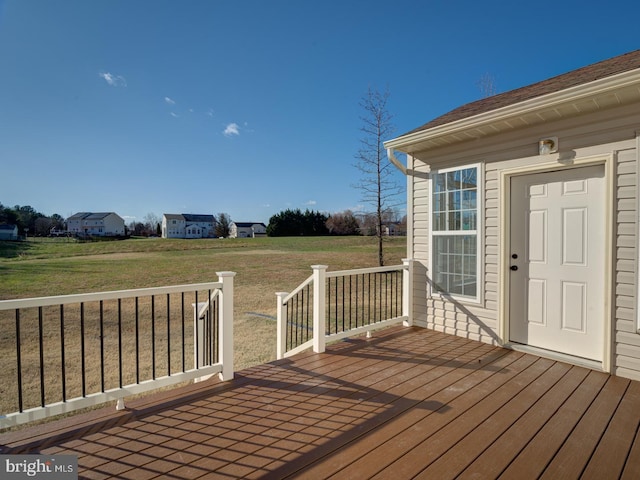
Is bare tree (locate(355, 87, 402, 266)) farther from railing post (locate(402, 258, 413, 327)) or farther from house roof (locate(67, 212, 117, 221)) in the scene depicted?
house roof (locate(67, 212, 117, 221))

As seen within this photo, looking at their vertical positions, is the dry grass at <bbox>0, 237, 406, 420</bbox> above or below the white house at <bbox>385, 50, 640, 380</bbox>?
below

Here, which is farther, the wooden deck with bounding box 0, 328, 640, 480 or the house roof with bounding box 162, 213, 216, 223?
the house roof with bounding box 162, 213, 216, 223

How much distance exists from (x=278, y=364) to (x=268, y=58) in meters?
8.12

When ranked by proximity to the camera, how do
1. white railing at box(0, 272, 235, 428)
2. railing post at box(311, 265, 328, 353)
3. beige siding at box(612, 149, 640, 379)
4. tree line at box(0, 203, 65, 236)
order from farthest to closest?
tree line at box(0, 203, 65, 236), railing post at box(311, 265, 328, 353), beige siding at box(612, 149, 640, 379), white railing at box(0, 272, 235, 428)

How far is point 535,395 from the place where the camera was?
7.90ft

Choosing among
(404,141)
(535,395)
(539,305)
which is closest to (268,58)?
(404,141)

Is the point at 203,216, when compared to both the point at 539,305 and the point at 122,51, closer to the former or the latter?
the point at 122,51

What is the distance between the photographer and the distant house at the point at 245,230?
214 ft

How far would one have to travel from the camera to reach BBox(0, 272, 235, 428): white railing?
201 cm

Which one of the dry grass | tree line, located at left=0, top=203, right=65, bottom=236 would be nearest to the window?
the dry grass

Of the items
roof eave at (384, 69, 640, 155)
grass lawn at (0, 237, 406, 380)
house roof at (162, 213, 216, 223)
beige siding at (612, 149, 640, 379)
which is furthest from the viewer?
house roof at (162, 213, 216, 223)

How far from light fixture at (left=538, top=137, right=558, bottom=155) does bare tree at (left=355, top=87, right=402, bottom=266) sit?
8.67m

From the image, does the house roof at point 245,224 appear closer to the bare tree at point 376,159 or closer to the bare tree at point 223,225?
the bare tree at point 223,225

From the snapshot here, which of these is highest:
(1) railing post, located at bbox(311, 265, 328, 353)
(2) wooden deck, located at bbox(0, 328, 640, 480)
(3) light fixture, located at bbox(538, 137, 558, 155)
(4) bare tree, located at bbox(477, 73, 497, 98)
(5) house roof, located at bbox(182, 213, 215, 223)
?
(4) bare tree, located at bbox(477, 73, 497, 98)
